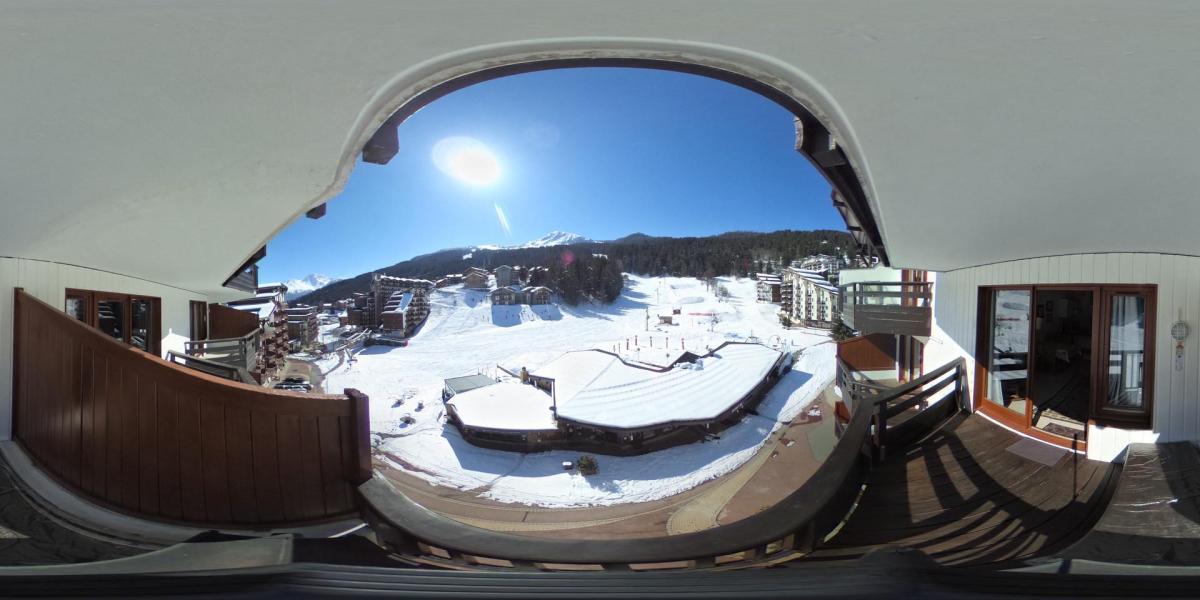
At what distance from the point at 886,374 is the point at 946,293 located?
3053mm

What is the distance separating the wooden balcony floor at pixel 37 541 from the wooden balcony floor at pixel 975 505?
3626 mm

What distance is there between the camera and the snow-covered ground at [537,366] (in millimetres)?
7523

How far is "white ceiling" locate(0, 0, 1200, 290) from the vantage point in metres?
1.07

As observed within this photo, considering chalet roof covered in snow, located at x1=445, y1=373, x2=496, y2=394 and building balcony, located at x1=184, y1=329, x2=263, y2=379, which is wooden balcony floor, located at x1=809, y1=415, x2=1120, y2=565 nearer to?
building balcony, located at x1=184, y1=329, x2=263, y2=379

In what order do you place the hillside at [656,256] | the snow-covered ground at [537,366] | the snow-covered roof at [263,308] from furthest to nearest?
the hillside at [656,256] < the snow-covered roof at [263,308] < the snow-covered ground at [537,366]

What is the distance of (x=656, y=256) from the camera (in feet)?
222

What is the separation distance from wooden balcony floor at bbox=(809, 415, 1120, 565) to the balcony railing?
224cm

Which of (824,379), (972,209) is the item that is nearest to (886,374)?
(972,209)

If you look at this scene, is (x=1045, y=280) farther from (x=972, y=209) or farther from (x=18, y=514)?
(x=18, y=514)

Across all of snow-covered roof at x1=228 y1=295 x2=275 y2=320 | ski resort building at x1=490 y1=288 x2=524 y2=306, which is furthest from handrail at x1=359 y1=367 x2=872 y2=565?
ski resort building at x1=490 y1=288 x2=524 y2=306

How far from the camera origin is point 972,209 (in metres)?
2.56

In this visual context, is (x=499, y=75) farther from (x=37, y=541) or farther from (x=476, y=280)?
(x=476, y=280)

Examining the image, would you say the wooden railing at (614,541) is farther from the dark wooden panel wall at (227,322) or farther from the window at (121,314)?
the dark wooden panel wall at (227,322)

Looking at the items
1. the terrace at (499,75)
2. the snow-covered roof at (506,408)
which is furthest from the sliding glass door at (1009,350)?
the snow-covered roof at (506,408)
